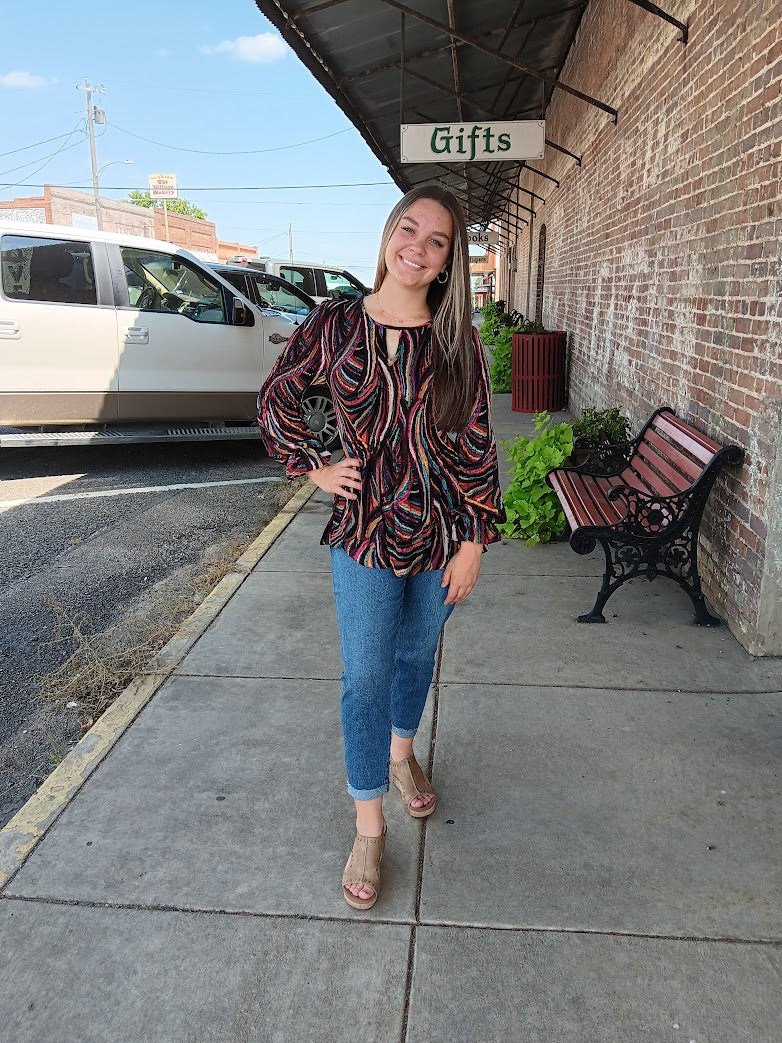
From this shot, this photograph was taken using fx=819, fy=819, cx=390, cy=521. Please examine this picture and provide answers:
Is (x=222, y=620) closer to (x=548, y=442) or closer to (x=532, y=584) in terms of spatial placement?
(x=532, y=584)

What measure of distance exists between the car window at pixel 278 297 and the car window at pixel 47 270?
3543mm

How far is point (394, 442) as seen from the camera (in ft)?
6.95

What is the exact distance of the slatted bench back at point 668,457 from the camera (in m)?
4.09

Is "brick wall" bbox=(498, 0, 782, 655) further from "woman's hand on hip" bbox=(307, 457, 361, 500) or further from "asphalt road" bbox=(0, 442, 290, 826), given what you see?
"asphalt road" bbox=(0, 442, 290, 826)

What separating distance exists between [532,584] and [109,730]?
2470 millimetres

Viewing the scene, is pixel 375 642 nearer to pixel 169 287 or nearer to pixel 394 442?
pixel 394 442

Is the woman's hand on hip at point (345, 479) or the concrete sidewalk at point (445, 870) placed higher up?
the woman's hand on hip at point (345, 479)

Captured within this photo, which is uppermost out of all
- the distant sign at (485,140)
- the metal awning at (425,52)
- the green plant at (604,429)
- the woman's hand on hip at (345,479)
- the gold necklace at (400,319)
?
the metal awning at (425,52)

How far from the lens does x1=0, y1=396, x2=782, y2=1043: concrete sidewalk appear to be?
194 centimetres

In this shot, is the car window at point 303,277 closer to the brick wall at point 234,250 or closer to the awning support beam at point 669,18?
the awning support beam at point 669,18

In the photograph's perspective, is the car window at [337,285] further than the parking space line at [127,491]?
Yes

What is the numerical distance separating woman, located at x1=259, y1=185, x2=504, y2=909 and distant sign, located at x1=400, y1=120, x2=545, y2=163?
7.03 meters

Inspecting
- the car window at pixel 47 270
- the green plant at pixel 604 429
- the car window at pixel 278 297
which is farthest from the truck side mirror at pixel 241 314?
the green plant at pixel 604 429

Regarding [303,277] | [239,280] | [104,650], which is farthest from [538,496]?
[303,277]
